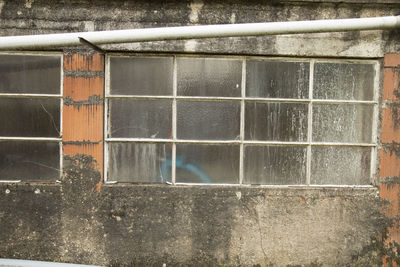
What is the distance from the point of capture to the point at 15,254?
10.1ft

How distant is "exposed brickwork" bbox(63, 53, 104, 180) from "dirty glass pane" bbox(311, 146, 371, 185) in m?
2.48

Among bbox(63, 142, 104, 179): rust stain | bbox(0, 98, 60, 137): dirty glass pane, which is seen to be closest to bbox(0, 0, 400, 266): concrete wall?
bbox(63, 142, 104, 179): rust stain

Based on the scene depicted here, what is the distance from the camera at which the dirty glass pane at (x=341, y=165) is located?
3229 mm

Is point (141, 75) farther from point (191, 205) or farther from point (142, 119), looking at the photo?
point (191, 205)

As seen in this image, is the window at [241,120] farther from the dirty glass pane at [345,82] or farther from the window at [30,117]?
the window at [30,117]

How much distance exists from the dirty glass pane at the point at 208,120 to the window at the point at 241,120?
0.01 m

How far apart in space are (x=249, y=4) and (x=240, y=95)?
3.28 feet

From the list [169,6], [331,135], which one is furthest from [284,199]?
[169,6]

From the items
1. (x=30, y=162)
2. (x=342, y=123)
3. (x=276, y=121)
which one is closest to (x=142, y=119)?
(x=30, y=162)

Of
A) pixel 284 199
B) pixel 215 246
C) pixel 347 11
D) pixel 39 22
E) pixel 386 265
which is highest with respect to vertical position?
pixel 347 11

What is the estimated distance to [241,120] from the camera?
10.4 feet

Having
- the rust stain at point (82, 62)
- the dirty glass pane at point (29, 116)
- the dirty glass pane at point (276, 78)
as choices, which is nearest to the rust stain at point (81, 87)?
the rust stain at point (82, 62)

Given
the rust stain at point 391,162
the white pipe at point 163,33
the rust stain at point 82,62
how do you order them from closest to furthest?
the white pipe at point 163,33, the rust stain at point 82,62, the rust stain at point 391,162

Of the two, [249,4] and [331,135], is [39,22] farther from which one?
[331,135]
